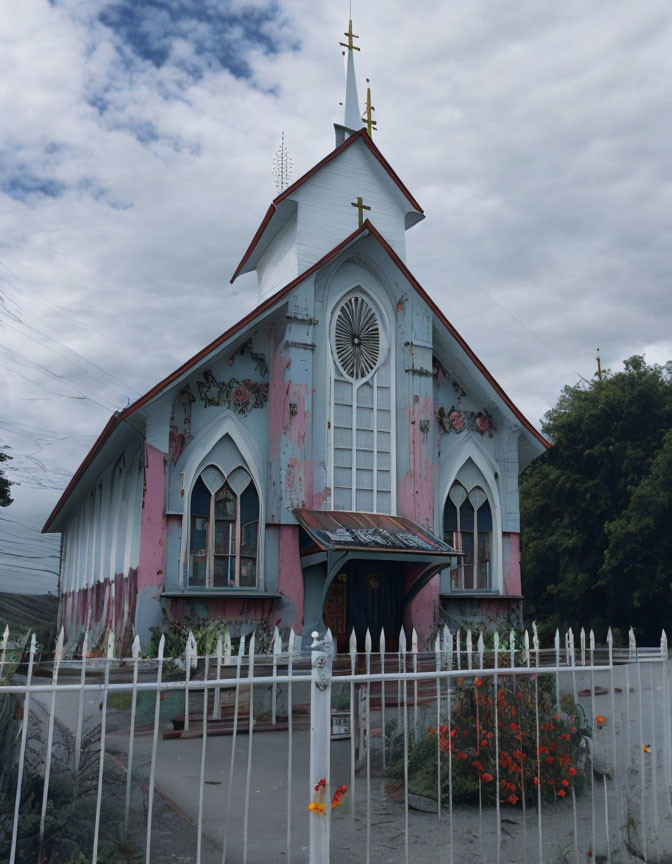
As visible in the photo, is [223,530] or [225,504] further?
[225,504]

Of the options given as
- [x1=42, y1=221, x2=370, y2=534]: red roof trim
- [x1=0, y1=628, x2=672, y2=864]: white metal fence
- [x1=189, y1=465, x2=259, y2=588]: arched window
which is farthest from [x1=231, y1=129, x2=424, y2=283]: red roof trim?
[x1=0, y1=628, x2=672, y2=864]: white metal fence

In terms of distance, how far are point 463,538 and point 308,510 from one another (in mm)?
3888

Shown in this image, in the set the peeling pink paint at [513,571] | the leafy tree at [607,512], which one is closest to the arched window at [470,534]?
the peeling pink paint at [513,571]

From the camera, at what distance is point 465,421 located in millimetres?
18016

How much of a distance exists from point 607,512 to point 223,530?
17.8m

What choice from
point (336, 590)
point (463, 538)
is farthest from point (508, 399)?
point (336, 590)

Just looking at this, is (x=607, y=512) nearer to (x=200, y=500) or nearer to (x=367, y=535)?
(x=367, y=535)

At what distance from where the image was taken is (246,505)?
15.4 m

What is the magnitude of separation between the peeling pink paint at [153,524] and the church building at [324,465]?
2 centimetres

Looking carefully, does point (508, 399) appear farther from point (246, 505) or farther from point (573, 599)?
point (573, 599)

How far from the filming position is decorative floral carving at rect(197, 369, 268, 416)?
15453mm

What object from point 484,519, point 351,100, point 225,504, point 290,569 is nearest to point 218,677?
point 290,569

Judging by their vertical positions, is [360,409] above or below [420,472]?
above

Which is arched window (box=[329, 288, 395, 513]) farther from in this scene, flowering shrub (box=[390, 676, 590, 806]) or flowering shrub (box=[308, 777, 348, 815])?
flowering shrub (box=[308, 777, 348, 815])
